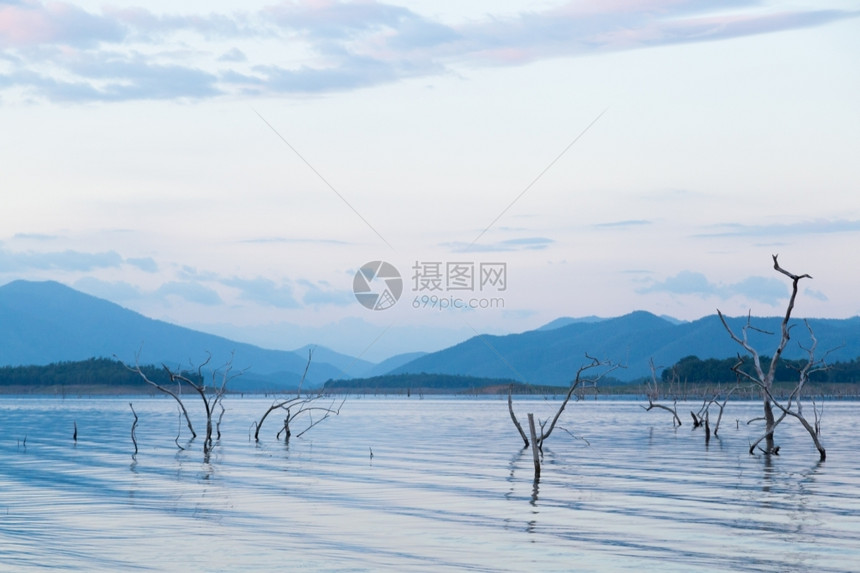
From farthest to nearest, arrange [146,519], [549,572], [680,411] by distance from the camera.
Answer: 1. [680,411]
2. [146,519]
3. [549,572]

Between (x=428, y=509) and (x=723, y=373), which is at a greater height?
(x=723, y=373)

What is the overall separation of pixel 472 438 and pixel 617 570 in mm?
35041

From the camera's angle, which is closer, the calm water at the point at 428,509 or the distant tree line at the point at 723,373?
the calm water at the point at 428,509

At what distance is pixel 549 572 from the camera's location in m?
16.5

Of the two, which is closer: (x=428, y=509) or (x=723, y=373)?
(x=428, y=509)

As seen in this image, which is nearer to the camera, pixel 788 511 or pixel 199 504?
pixel 788 511

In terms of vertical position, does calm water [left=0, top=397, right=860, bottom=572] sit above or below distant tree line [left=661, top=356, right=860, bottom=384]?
below

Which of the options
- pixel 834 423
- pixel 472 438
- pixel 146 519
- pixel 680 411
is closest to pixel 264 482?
pixel 146 519

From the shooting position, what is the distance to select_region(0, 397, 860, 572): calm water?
17.7m

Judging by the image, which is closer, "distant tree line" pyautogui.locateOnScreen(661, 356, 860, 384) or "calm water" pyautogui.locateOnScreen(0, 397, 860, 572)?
"calm water" pyautogui.locateOnScreen(0, 397, 860, 572)

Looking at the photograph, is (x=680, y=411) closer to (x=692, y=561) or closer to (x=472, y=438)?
(x=472, y=438)

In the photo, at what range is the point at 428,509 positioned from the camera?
930 inches

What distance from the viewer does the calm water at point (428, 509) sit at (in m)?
17.7

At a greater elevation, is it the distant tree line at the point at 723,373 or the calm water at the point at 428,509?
the distant tree line at the point at 723,373
